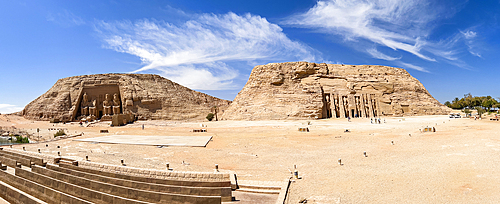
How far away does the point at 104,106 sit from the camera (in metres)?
45.6

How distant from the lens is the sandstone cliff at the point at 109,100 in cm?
4597

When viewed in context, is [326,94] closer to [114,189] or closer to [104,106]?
[114,189]

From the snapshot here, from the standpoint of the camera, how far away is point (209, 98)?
198 ft

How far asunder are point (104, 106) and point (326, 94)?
130 ft

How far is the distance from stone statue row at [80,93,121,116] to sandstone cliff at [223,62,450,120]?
67.6 feet

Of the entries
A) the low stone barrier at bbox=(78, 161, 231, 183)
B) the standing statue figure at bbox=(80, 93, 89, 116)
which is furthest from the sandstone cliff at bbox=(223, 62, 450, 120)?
the low stone barrier at bbox=(78, 161, 231, 183)

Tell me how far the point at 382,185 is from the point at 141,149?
12580 millimetres

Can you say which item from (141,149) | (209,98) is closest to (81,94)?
(209,98)

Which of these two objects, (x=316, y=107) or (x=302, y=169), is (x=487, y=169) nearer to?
(x=302, y=169)

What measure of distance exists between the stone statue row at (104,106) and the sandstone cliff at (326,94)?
67.6 feet

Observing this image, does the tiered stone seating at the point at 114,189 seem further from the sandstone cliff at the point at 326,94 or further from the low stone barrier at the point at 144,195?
the sandstone cliff at the point at 326,94

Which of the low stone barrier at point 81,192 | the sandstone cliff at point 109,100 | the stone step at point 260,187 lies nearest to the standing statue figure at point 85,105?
the sandstone cliff at point 109,100

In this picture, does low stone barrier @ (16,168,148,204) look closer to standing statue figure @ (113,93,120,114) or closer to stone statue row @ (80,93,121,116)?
standing statue figure @ (113,93,120,114)

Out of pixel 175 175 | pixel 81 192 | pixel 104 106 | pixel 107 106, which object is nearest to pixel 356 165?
pixel 175 175
